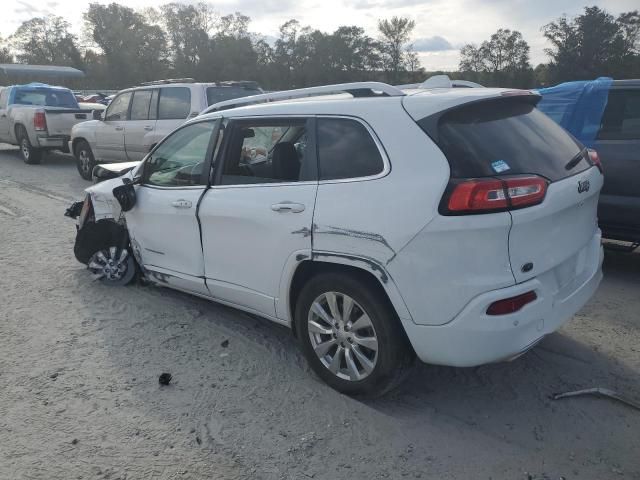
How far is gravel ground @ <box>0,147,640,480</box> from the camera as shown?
277 cm

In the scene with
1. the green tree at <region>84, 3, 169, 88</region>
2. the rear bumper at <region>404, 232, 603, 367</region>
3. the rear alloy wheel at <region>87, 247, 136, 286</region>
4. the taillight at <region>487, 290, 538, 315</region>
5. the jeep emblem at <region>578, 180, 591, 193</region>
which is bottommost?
the rear alloy wheel at <region>87, 247, 136, 286</region>

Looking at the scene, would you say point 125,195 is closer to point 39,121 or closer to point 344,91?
point 344,91

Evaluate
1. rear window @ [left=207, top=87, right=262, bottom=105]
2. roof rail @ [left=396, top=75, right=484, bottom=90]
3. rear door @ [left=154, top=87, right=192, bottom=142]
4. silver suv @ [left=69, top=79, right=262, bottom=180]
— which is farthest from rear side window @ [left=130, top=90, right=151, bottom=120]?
roof rail @ [left=396, top=75, right=484, bottom=90]

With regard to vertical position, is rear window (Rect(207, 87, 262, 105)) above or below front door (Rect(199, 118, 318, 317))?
above

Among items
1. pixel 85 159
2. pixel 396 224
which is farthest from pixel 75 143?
pixel 396 224

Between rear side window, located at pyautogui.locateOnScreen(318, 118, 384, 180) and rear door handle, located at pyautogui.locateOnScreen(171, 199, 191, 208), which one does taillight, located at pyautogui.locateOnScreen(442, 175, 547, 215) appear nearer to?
rear side window, located at pyautogui.locateOnScreen(318, 118, 384, 180)

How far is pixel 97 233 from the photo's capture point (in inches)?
209

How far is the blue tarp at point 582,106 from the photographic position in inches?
216

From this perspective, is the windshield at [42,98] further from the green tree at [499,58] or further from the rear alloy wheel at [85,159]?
the green tree at [499,58]

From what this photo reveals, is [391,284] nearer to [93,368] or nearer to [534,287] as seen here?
[534,287]

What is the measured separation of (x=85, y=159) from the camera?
11609mm

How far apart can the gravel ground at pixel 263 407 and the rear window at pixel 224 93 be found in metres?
5.45

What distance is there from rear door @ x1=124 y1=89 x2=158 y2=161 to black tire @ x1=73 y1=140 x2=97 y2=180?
4.54 ft

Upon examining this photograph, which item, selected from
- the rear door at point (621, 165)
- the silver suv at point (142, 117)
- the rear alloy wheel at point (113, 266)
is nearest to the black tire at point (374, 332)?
the rear alloy wheel at point (113, 266)
